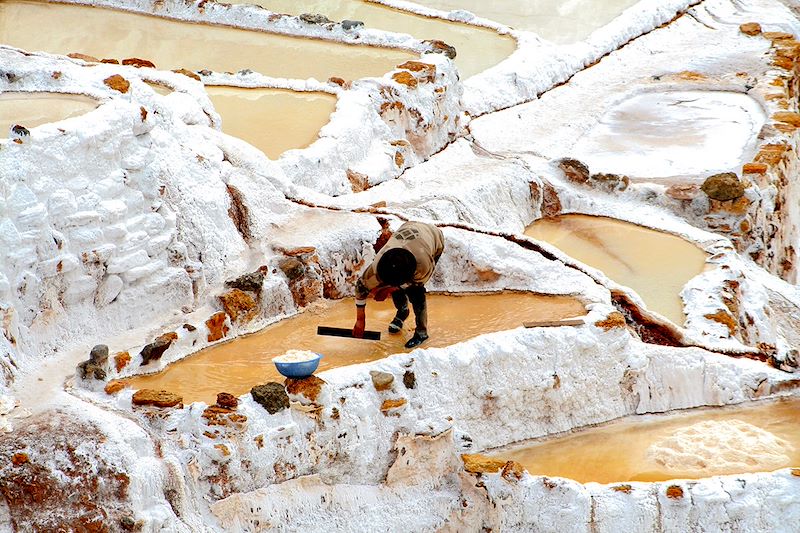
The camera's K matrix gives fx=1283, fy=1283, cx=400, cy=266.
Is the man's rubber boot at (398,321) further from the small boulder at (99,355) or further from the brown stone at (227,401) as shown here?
the small boulder at (99,355)

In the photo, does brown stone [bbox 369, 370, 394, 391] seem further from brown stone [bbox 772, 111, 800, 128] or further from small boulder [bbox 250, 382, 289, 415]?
brown stone [bbox 772, 111, 800, 128]

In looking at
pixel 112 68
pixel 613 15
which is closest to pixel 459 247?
pixel 112 68

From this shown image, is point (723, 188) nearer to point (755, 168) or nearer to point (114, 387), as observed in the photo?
point (755, 168)

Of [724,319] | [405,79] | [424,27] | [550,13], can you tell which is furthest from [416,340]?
[550,13]

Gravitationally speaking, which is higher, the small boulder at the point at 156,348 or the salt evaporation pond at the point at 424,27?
the salt evaporation pond at the point at 424,27

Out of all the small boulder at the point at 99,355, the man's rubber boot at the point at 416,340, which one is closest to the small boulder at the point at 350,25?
the man's rubber boot at the point at 416,340

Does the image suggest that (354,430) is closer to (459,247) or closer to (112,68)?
(459,247)
